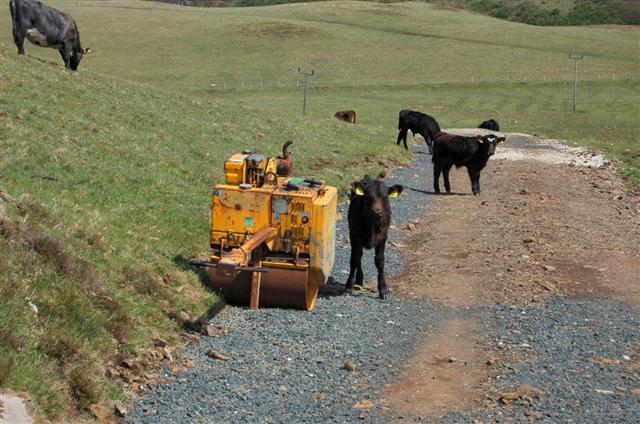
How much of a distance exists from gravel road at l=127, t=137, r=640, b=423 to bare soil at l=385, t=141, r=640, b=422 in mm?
192

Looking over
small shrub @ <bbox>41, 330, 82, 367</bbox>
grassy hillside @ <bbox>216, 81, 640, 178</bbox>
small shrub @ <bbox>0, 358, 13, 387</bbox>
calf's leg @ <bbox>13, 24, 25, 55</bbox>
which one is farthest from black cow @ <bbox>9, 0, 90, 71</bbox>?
small shrub @ <bbox>0, 358, 13, 387</bbox>

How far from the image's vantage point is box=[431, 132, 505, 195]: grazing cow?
2461 cm

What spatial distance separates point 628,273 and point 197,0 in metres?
161

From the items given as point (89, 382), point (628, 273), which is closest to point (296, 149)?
point (628, 273)

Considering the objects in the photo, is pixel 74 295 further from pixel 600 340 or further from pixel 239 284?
pixel 600 340

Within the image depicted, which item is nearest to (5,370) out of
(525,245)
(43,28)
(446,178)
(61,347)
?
(61,347)

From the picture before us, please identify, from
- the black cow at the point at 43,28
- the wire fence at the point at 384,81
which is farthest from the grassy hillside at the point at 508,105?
the black cow at the point at 43,28

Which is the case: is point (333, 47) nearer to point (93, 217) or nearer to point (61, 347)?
point (93, 217)

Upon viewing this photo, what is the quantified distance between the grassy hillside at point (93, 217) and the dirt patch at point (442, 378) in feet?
8.50

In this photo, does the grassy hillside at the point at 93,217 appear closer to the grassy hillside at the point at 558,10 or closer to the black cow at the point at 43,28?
the black cow at the point at 43,28

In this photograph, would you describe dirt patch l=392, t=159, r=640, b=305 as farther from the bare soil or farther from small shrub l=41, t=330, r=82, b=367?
small shrub l=41, t=330, r=82, b=367

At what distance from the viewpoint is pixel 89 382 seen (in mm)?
8445

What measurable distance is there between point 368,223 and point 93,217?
375cm

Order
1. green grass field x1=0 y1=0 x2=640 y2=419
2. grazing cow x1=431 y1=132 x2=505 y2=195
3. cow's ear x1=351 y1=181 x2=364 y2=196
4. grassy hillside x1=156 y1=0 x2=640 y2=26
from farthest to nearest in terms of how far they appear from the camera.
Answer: grassy hillside x1=156 y1=0 x2=640 y2=26, grazing cow x1=431 y1=132 x2=505 y2=195, cow's ear x1=351 y1=181 x2=364 y2=196, green grass field x1=0 y1=0 x2=640 y2=419
